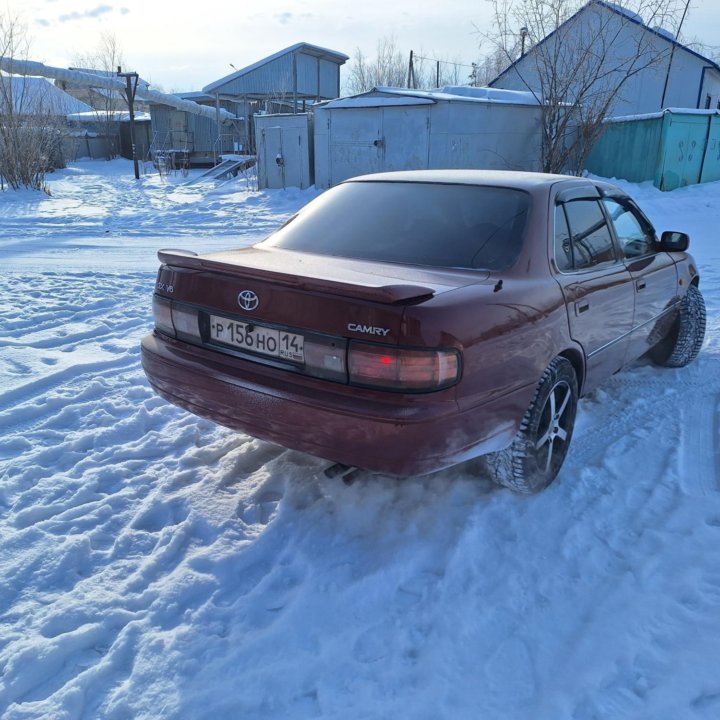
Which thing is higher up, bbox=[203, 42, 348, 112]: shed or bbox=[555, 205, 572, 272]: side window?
bbox=[203, 42, 348, 112]: shed

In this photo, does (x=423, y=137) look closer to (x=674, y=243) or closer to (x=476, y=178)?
(x=674, y=243)

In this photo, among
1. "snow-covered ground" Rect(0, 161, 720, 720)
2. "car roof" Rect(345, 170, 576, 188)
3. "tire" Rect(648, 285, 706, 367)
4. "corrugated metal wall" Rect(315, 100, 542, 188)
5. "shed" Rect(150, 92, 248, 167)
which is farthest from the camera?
"shed" Rect(150, 92, 248, 167)

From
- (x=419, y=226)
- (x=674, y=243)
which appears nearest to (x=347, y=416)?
(x=419, y=226)

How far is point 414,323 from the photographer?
229 centimetres

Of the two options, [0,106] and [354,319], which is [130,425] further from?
[0,106]

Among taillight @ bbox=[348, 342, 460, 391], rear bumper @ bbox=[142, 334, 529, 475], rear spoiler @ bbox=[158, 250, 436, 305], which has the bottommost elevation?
rear bumper @ bbox=[142, 334, 529, 475]

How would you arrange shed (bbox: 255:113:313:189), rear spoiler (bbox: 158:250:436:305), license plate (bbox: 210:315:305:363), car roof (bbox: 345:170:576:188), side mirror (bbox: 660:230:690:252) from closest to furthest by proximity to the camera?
rear spoiler (bbox: 158:250:436:305)
license plate (bbox: 210:315:305:363)
car roof (bbox: 345:170:576:188)
side mirror (bbox: 660:230:690:252)
shed (bbox: 255:113:313:189)

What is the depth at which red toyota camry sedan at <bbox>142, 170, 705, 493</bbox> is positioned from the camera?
7.73 ft

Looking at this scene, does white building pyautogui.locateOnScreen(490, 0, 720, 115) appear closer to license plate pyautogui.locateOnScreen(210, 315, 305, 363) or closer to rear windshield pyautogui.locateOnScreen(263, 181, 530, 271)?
rear windshield pyautogui.locateOnScreen(263, 181, 530, 271)

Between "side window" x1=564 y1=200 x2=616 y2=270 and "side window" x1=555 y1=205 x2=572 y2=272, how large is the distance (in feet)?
0.18

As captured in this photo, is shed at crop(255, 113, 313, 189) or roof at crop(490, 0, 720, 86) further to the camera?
shed at crop(255, 113, 313, 189)

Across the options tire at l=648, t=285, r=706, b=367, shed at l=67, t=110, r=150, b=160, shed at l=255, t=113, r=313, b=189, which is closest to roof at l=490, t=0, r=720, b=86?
shed at l=255, t=113, r=313, b=189

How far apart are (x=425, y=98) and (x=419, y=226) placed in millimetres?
12954

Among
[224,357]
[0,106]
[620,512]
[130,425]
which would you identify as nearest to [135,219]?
[0,106]
